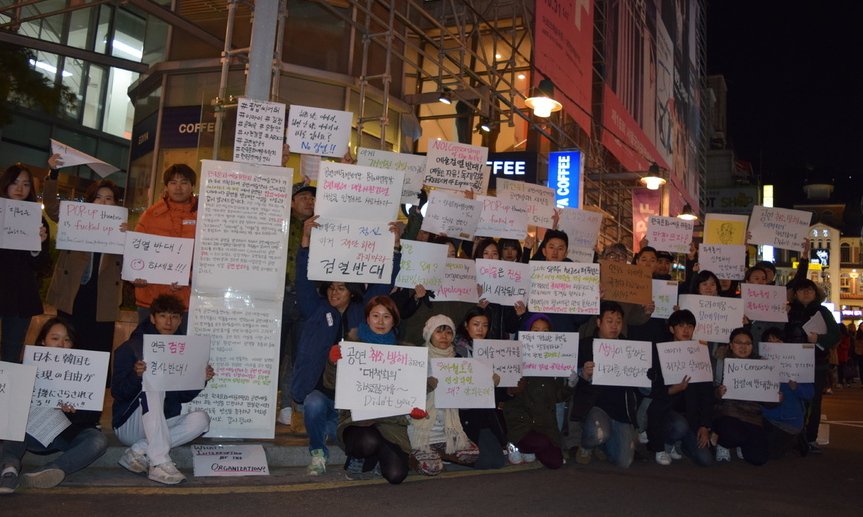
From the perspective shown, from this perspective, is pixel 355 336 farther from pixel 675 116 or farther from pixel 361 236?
pixel 675 116

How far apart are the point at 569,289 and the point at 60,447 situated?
4.29 m

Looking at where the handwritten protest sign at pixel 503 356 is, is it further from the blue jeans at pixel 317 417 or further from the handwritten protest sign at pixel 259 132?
the handwritten protest sign at pixel 259 132

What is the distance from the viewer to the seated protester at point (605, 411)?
6504 millimetres

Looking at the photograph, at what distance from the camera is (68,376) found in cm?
489

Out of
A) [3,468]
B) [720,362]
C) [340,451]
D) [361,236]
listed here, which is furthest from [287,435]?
[720,362]

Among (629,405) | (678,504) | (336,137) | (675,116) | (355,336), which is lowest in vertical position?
(678,504)

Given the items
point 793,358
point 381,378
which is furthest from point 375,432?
point 793,358

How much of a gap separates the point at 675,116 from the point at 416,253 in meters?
20.1

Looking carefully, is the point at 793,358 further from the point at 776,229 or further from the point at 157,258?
the point at 157,258

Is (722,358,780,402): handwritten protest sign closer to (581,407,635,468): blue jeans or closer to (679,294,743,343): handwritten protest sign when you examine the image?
(679,294,743,343): handwritten protest sign

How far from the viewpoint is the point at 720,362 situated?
7.37 meters

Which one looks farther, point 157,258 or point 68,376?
point 157,258

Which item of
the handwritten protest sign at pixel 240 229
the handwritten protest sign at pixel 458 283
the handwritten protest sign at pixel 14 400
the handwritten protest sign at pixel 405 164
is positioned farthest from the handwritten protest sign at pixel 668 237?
the handwritten protest sign at pixel 14 400

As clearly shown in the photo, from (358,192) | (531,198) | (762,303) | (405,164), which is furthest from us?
(531,198)
